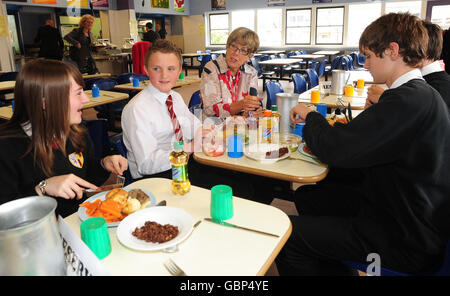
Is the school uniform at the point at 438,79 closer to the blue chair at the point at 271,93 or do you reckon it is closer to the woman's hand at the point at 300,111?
the woman's hand at the point at 300,111

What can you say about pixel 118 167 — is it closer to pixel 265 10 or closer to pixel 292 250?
pixel 292 250

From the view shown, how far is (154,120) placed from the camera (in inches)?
77.0

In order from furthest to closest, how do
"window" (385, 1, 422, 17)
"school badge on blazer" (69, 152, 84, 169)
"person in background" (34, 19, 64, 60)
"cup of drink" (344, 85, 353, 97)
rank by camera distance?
"window" (385, 1, 422, 17) < "person in background" (34, 19, 64, 60) < "cup of drink" (344, 85, 353, 97) < "school badge on blazer" (69, 152, 84, 169)

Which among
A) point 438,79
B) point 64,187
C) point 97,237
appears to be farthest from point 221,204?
point 438,79

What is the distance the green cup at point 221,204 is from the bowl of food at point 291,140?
2.54 feet

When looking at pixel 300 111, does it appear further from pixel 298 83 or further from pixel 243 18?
pixel 243 18

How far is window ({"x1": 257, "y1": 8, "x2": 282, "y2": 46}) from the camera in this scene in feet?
40.8

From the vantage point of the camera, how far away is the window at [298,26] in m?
11.9

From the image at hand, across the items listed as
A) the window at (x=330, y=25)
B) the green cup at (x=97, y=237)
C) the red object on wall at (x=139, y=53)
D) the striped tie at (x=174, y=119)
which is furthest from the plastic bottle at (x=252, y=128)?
the window at (x=330, y=25)

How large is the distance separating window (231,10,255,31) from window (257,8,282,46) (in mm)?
292

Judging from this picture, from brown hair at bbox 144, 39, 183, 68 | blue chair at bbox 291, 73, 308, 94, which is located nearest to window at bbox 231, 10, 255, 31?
blue chair at bbox 291, 73, 308, 94

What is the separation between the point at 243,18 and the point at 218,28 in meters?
1.29

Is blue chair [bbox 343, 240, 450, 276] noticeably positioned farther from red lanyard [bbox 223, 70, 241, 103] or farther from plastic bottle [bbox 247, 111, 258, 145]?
red lanyard [bbox 223, 70, 241, 103]

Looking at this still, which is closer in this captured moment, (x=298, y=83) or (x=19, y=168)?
(x=19, y=168)
